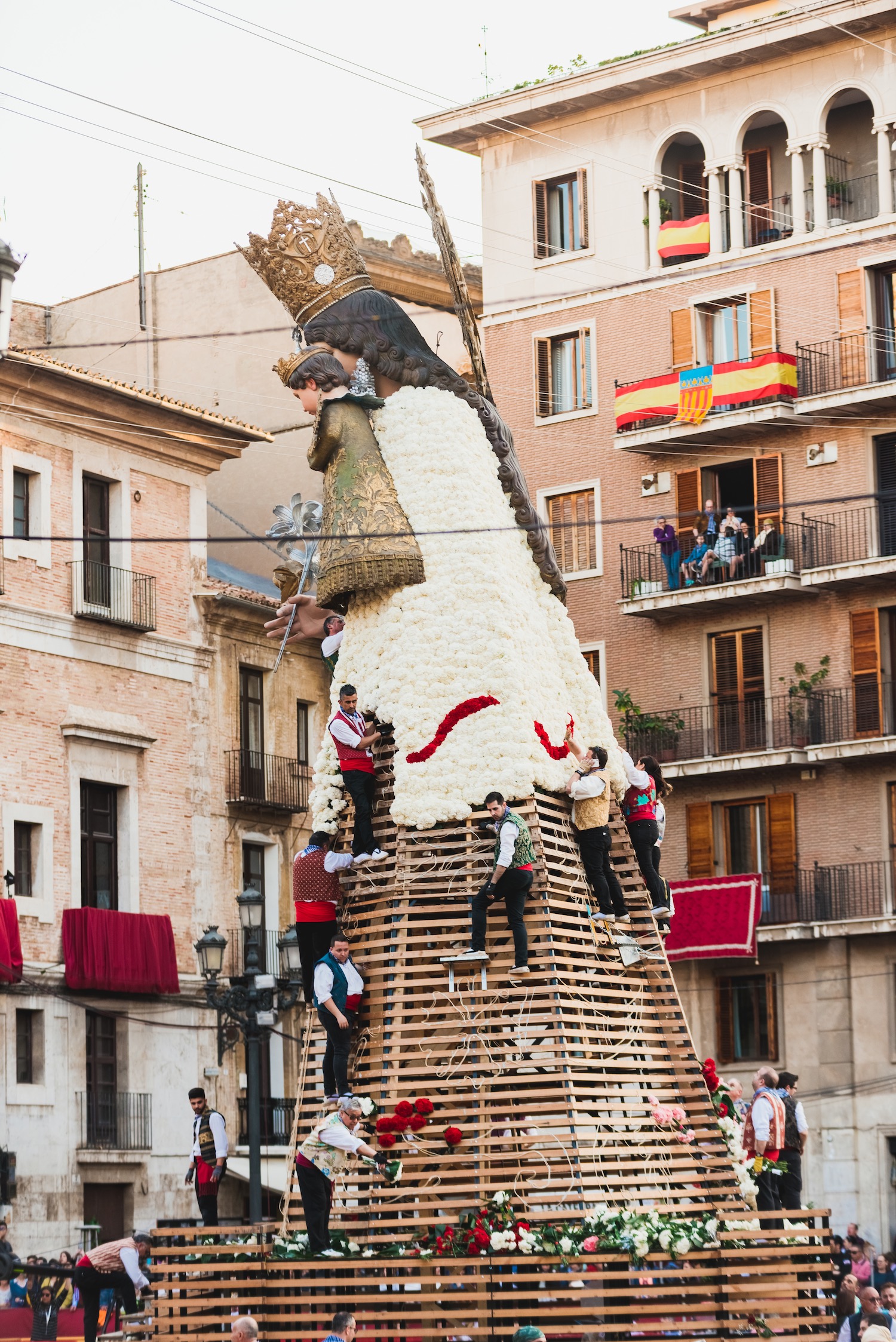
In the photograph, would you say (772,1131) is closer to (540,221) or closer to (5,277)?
(5,277)

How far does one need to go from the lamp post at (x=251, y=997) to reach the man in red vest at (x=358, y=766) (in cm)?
718

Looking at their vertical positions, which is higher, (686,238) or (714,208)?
(714,208)

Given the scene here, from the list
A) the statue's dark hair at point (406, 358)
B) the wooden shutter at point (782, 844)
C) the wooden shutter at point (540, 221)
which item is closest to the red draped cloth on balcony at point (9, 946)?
the wooden shutter at point (782, 844)

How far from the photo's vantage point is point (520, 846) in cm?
1688

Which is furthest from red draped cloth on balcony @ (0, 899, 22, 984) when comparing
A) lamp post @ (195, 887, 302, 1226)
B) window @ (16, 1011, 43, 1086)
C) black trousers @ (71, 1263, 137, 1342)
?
black trousers @ (71, 1263, 137, 1342)

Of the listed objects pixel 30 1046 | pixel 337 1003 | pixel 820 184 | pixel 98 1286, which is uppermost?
pixel 820 184

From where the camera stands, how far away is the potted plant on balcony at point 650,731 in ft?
127

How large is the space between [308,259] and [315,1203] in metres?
7.25

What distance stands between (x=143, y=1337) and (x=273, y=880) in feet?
75.6

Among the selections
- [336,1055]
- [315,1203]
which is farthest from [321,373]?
[315,1203]

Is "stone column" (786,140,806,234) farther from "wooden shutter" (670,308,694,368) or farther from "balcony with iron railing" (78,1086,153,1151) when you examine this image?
"balcony with iron railing" (78,1086,153,1151)

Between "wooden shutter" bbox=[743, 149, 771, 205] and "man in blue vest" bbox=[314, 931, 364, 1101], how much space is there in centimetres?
2549

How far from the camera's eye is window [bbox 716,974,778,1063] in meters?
37.7

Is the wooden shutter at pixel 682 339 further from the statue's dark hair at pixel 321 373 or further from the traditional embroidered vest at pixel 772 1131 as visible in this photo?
the traditional embroidered vest at pixel 772 1131
